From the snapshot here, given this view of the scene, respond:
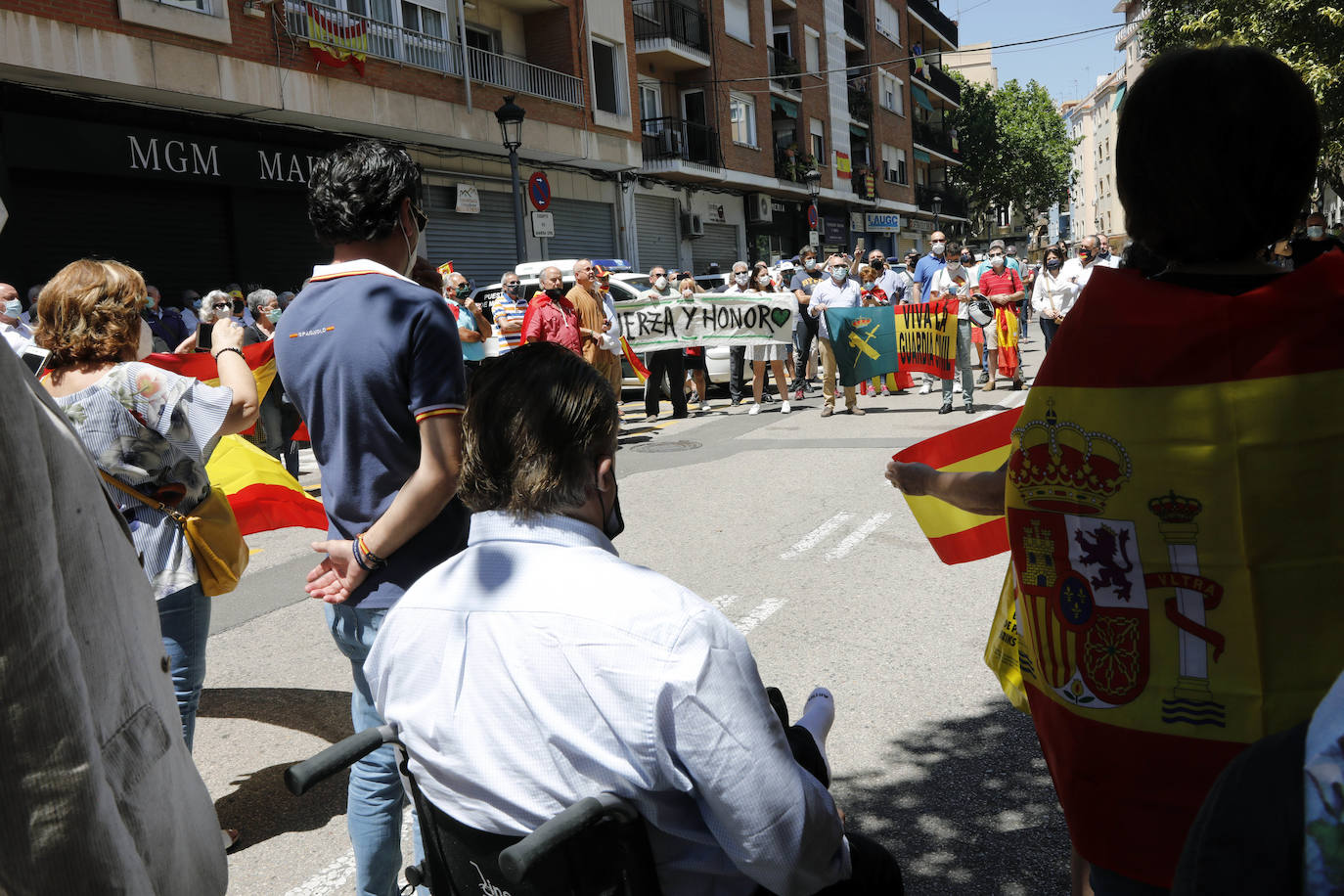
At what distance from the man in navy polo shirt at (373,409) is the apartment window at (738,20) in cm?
3122

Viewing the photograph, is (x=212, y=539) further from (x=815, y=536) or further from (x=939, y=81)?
(x=939, y=81)

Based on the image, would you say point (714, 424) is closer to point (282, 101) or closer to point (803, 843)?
point (282, 101)

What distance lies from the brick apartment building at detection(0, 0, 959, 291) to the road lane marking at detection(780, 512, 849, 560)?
425 inches

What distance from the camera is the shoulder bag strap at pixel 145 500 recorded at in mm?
3057

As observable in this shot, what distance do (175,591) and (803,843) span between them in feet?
7.05

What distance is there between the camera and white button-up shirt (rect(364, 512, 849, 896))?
1.59m

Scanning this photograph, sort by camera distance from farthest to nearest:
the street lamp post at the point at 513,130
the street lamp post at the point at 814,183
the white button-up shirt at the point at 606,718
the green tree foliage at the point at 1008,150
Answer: the green tree foliage at the point at 1008,150 < the street lamp post at the point at 814,183 < the street lamp post at the point at 513,130 < the white button-up shirt at the point at 606,718

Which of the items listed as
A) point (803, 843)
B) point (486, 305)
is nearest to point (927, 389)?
point (486, 305)

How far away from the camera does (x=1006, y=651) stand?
1.98 m

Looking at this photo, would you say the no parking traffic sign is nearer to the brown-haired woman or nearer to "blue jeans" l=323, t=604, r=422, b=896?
the brown-haired woman

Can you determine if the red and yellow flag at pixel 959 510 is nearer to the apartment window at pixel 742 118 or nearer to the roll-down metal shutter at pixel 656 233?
the roll-down metal shutter at pixel 656 233

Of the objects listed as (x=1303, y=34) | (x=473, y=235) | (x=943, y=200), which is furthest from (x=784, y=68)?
(x=943, y=200)

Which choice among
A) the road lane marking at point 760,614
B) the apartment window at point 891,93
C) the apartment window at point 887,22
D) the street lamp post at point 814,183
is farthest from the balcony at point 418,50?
the apartment window at point 887,22

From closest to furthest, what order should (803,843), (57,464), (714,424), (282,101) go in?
(57,464), (803,843), (714,424), (282,101)
